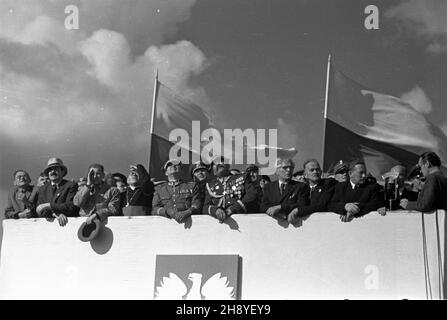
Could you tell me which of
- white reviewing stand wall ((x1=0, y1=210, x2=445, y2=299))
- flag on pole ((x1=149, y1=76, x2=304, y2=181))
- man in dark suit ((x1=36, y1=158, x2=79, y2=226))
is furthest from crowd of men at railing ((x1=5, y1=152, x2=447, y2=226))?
flag on pole ((x1=149, y1=76, x2=304, y2=181))

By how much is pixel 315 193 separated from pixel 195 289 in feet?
4.72

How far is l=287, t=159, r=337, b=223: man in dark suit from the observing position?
732 cm

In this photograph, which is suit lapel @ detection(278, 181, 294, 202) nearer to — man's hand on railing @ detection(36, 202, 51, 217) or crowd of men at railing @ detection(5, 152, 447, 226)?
crowd of men at railing @ detection(5, 152, 447, 226)

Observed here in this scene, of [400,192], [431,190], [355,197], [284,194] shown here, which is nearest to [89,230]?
[284,194]

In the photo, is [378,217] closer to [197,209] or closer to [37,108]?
[197,209]

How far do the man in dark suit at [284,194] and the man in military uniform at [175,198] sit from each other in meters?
0.71

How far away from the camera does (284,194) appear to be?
7.46m

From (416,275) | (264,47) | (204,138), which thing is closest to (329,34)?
(264,47)

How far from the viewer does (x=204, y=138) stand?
37.2ft

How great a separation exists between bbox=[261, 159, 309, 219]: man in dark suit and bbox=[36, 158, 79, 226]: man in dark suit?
6.80ft

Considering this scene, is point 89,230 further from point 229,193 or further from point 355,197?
point 355,197

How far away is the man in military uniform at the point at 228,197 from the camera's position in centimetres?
762

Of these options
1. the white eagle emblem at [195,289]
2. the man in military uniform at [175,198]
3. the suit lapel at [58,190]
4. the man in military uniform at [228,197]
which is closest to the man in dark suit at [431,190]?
the man in military uniform at [228,197]

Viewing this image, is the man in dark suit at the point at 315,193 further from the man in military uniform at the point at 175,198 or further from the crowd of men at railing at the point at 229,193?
the man in military uniform at the point at 175,198
